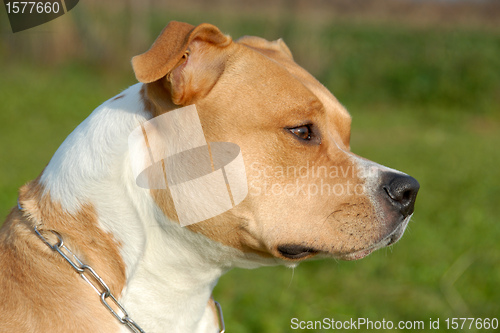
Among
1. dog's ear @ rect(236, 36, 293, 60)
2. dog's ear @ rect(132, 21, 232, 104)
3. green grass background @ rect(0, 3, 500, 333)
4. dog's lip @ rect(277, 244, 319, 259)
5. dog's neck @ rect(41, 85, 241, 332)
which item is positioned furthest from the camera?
green grass background @ rect(0, 3, 500, 333)

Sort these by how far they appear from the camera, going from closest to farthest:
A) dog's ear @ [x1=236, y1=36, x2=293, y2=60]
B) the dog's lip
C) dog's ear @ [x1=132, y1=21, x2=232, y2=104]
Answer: dog's ear @ [x1=132, y1=21, x2=232, y2=104], the dog's lip, dog's ear @ [x1=236, y1=36, x2=293, y2=60]

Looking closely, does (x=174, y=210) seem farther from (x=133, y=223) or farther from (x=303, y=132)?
(x=303, y=132)

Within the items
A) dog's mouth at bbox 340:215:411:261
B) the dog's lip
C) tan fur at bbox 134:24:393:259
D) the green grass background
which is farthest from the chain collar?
the green grass background

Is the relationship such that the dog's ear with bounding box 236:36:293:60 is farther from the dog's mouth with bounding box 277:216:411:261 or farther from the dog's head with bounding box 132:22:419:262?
the dog's mouth with bounding box 277:216:411:261

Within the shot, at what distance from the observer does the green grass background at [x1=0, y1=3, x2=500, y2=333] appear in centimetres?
527

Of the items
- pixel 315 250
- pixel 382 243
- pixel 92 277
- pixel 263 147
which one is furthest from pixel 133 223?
pixel 382 243

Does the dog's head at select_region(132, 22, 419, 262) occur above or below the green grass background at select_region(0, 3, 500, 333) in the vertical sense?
above

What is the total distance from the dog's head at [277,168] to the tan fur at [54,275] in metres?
0.38

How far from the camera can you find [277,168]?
2.93m

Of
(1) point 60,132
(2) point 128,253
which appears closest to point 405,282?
(2) point 128,253

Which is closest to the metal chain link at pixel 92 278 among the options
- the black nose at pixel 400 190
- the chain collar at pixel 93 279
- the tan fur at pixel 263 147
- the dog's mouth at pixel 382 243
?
the chain collar at pixel 93 279

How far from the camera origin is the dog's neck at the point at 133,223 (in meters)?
2.79

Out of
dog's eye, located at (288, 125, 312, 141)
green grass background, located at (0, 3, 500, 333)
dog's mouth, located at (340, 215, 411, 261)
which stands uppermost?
dog's eye, located at (288, 125, 312, 141)

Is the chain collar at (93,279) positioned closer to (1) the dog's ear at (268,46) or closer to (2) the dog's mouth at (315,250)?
(2) the dog's mouth at (315,250)
